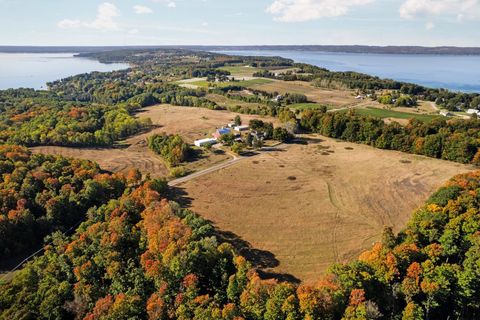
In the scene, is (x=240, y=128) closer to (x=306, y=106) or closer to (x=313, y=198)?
(x=306, y=106)

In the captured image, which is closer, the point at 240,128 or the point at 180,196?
the point at 180,196

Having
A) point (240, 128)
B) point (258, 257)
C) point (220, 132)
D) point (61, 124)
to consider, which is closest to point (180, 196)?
point (258, 257)

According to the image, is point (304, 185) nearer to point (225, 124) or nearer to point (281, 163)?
point (281, 163)

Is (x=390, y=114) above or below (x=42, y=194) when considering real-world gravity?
above

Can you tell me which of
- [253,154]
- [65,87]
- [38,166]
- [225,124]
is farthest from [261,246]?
[65,87]

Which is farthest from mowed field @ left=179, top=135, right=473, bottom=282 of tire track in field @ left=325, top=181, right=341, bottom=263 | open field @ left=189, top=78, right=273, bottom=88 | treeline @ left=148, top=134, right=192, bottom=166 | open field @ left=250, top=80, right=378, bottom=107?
open field @ left=189, top=78, right=273, bottom=88

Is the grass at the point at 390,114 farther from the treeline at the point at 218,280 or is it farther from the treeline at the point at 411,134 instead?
the treeline at the point at 218,280
